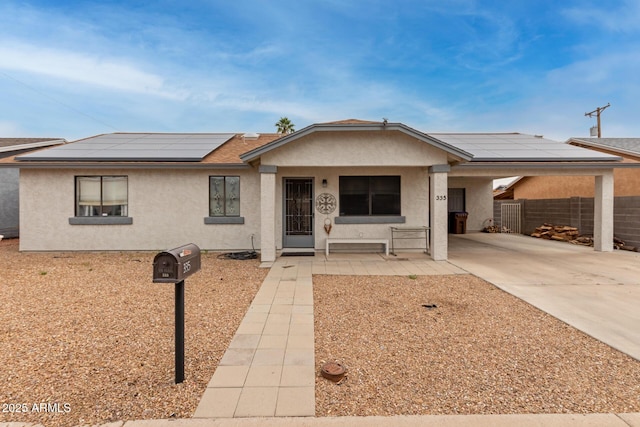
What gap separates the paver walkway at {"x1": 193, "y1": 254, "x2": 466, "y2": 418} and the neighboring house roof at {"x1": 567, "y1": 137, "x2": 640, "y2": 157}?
17.7 metres

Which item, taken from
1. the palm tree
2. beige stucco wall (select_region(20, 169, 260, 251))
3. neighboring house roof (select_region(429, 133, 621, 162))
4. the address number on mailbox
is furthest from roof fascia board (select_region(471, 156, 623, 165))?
the palm tree

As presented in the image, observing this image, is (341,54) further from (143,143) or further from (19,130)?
(19,130)

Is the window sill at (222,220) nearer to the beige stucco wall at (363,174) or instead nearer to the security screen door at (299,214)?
the beige stucco wall at (363,174)

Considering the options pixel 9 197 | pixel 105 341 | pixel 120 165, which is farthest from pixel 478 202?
pixel 9 197

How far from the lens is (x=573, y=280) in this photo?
691 centimetres

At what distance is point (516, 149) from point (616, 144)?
432 inches

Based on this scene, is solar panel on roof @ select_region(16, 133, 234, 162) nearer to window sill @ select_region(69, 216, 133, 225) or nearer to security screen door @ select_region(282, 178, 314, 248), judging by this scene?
window sill @ select_region(69, 216, 133, 225)

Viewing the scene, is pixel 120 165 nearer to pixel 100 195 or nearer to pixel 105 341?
pixel 100 195

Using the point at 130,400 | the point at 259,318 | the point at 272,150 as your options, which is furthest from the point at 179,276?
the point at 272,150

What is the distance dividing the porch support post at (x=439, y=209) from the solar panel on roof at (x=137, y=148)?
770 centimetres

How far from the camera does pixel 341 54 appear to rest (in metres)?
19.0

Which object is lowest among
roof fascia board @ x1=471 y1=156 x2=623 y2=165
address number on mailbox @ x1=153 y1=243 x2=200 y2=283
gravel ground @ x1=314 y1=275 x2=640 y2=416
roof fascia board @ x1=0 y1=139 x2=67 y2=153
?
gravel ground @ x1=314 y1=275 x2=640 y2=416

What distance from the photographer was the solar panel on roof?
A: 10055 millimetres

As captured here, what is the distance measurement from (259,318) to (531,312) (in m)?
4.45
